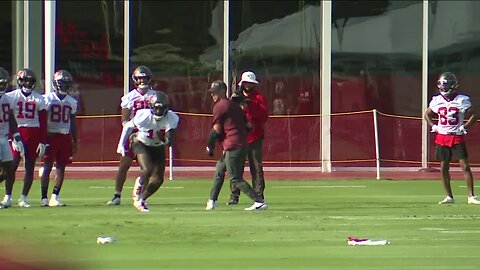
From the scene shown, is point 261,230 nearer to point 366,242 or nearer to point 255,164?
point 366,242

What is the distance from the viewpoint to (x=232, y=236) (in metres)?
12.5

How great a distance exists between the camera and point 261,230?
1307 centimetres

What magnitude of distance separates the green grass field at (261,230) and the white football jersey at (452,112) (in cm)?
110

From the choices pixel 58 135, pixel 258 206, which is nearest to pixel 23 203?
pixel 58 135

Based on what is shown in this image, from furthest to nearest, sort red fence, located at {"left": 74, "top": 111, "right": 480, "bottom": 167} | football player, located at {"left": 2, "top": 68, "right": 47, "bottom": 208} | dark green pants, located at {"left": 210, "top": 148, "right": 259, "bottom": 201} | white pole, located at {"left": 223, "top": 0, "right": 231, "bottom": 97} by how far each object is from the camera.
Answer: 1. white pole, located at {"left": 223, "top": 0, "right": 231, "bottom": 97}
2. red fence, located at {"left": 74, "top": 111, "right": 480, "bottom": 167}
3. football player, located at {"left": 2, "top": 68, "right": 47, "bottom": 208}
4. dark green pants, located at {"left": 210, "top": 148, "right": 259, "bottom": 201}

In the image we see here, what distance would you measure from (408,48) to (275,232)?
43.7ft

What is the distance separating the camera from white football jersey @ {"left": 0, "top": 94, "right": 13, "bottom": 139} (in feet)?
51.9

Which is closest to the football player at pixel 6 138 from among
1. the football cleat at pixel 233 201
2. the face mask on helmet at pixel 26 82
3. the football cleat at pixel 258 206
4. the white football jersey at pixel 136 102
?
the face mask on helmet at pixel 26 82

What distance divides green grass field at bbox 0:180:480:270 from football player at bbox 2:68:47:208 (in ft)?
2.58

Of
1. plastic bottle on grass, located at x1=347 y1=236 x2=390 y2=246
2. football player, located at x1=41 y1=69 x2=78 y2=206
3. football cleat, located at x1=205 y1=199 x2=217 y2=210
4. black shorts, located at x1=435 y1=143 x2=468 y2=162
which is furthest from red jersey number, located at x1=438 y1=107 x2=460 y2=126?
football player, located at x1=41 y1=69 x2=78 y2=206

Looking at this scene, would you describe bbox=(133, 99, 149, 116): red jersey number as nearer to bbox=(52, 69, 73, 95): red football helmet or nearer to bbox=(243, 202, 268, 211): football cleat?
bbox=(52, 69, 73, 95): red football helmet

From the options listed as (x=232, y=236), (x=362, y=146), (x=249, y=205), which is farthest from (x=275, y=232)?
(x=362, y=146)

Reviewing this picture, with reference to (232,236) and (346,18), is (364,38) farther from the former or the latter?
(232,236)

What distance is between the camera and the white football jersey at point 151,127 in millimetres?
15203
